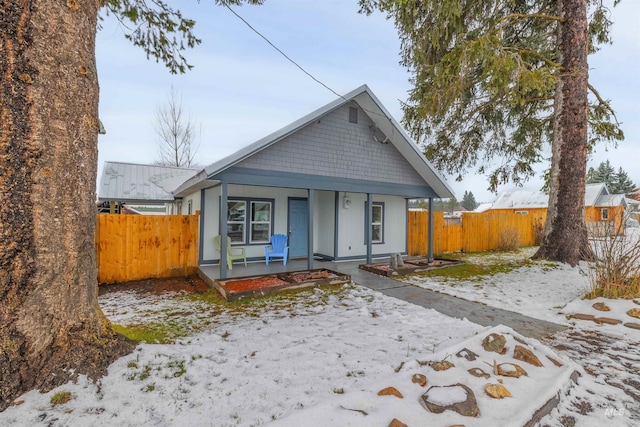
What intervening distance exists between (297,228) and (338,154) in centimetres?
297

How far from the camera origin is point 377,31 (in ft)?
32.3

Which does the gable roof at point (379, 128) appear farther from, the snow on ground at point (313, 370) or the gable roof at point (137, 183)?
the gable roof at point (137, 183)

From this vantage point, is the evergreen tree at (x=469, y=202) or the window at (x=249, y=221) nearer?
the window at (x=249, y=221)

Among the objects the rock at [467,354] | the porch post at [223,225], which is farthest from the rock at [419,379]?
the porch post at [223,225]

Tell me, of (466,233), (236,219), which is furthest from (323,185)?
(466,233)

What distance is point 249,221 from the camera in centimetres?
890

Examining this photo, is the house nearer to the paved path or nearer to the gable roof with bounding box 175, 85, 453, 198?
the gable roof with bounding box 175, 85, 453, 198

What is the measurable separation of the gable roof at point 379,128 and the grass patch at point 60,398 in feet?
14.5

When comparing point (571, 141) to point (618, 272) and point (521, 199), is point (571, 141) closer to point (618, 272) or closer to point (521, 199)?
point (618, 272)

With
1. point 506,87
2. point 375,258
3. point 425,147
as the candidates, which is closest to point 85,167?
point 506,87

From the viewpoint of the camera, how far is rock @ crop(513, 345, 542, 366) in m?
2.89

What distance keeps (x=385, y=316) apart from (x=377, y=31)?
9.36m

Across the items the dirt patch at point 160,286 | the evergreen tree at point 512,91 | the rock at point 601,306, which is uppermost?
the evergreen tree at point 512,91

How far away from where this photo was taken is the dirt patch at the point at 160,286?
6.34 m
